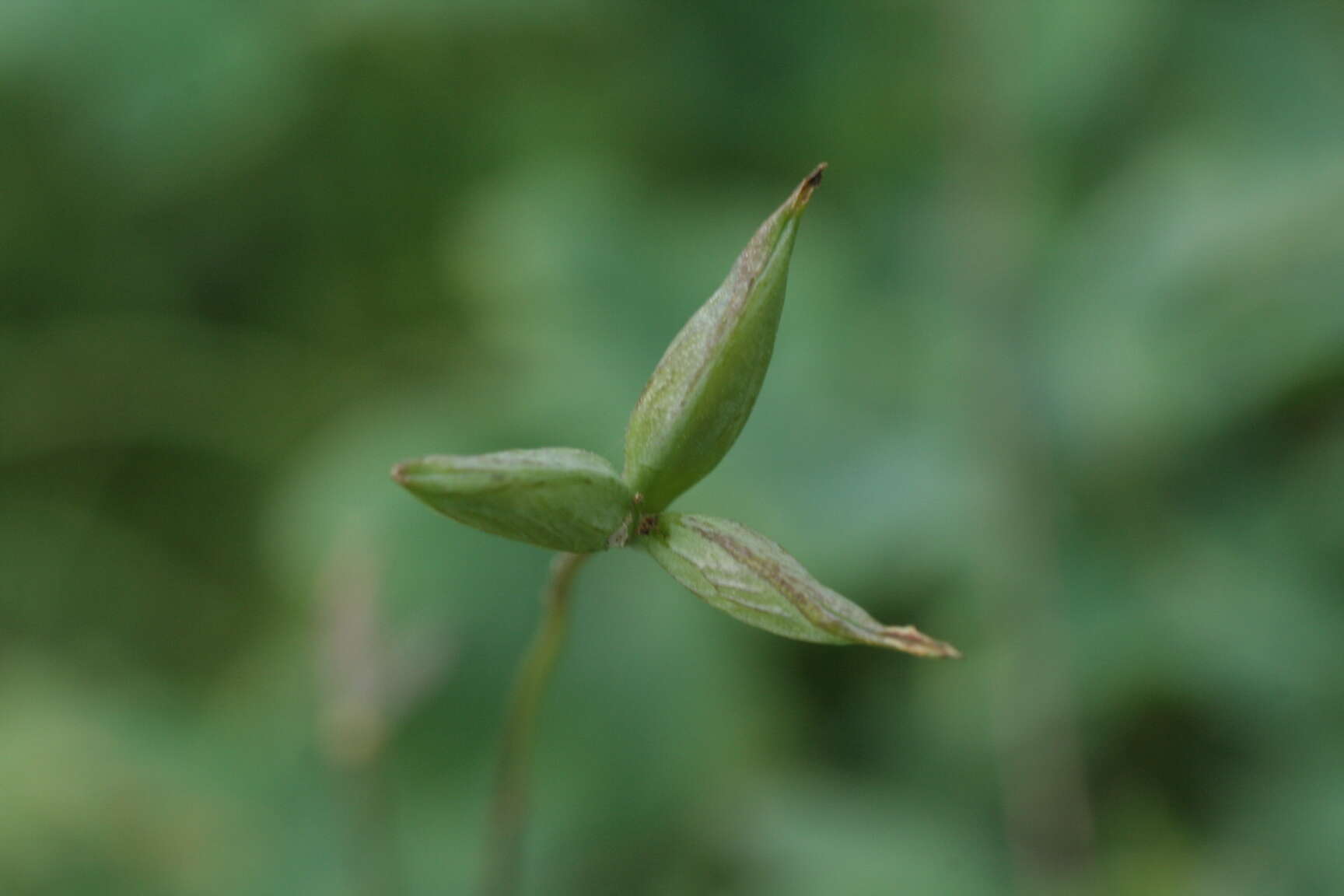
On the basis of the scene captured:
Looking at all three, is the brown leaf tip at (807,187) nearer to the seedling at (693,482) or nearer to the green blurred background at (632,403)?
the seedling at (693,482)

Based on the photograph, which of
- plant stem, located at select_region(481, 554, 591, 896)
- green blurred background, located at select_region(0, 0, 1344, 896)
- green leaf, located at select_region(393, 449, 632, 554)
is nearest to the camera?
green leaf, located at select_region(393, 449, 632, 554)

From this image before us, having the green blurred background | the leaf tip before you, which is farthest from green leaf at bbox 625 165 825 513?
the green blurred background

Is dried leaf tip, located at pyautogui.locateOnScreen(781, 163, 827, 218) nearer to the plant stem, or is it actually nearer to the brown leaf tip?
the brown leaf tip

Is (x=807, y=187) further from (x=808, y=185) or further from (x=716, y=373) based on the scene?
(x=716, y=373)

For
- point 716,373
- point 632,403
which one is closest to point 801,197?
point 716,373

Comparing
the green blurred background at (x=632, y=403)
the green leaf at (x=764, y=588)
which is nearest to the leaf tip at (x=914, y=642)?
the green leaf at (x=764, y=588)

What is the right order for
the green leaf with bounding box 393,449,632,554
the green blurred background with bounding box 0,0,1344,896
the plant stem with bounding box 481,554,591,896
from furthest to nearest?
the green blurred background with bounding box 0,0,1344,896, the plant stem with bounding box 481,554,591,896, the green leaf with bounding box 393,449,632,554

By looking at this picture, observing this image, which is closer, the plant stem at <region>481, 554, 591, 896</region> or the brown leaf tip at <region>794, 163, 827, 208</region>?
the brown leaf tip at <region>794, 163, 827, 208</region>

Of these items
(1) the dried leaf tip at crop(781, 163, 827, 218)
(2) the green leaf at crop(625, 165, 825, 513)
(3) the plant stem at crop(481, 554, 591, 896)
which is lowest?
(3) the plant stem at crop(481, 554, 591, 896)
